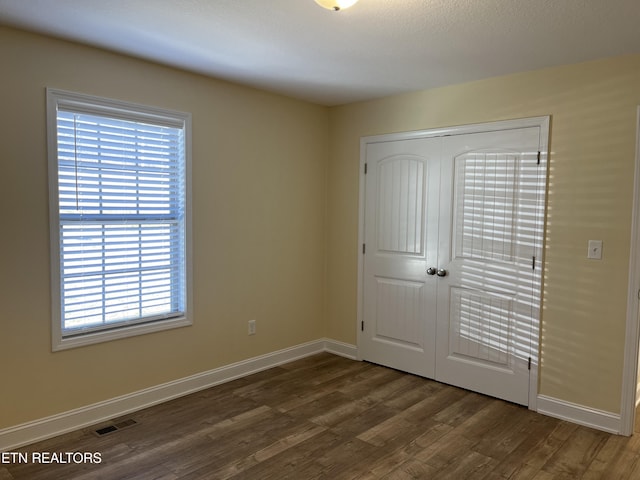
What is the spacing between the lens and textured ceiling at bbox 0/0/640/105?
7.36ft

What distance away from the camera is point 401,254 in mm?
4012

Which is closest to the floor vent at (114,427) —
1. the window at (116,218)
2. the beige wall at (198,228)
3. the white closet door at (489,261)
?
the beige wall at (198,228)

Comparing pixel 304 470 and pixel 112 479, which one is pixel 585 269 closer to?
pixel 304 470

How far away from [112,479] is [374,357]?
2437 mm

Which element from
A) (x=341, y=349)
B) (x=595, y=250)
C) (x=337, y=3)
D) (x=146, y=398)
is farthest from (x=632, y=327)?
Result: (x=146, y=398)

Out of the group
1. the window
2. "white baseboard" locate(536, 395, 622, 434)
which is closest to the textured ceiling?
the window

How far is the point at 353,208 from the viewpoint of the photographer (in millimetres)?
4363

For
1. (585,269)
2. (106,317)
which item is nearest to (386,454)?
(585,269)

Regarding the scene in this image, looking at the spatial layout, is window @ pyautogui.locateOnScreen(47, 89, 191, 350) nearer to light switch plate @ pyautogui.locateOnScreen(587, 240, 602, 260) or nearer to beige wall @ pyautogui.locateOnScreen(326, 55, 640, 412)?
beige wall @ pyautogui.locateOnScreen(326, 55, 640, 412)

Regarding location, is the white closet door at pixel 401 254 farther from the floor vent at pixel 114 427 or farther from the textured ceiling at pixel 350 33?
the floor vent at pixel 114 427

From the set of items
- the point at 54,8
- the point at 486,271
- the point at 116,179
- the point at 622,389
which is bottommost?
the point at 622,389

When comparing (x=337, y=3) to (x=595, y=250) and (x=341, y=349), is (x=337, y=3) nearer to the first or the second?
(x=595, y=250)

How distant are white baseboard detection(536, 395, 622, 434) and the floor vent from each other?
2773mm

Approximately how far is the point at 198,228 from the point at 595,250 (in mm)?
2743
